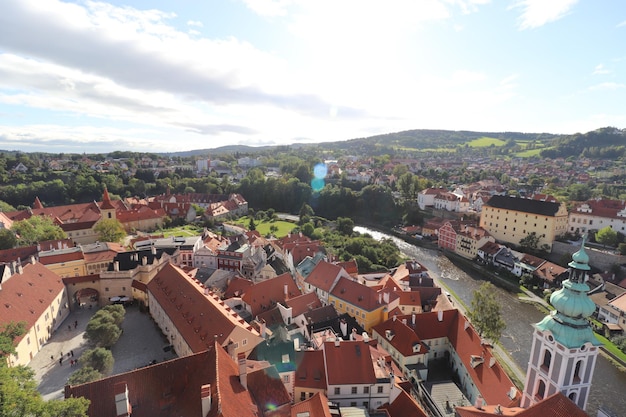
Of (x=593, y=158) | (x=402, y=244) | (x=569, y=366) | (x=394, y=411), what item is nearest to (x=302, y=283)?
(x=394, y=411)

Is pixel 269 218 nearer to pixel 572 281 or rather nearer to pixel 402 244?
pixel 402 244

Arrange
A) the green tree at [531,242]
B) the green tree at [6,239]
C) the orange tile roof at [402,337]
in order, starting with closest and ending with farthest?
1. the orange tile roof at [402,337]
2. the green tree at [6,239]
3. the green tree at [531,242]

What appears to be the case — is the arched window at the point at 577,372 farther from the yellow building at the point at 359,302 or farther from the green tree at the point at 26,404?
the green tree at the point at 26,404

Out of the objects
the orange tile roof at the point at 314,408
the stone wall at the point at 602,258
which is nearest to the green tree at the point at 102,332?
the orange tile roof at the point at 314,408

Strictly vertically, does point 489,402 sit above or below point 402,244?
above

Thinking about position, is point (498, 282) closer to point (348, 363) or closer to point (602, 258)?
point (602, 258)

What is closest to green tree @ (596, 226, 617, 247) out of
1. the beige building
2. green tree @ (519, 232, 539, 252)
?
green tree @ (519, 232, 539, 252)

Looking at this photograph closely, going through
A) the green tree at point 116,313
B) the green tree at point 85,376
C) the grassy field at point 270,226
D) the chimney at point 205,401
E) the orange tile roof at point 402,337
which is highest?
the chimney at point 205,401
